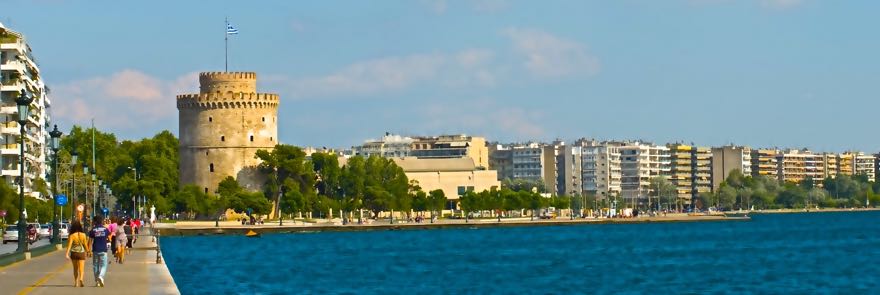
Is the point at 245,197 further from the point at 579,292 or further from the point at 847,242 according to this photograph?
the point at 579,292

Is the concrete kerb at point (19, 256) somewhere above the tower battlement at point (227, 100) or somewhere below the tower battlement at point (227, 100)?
below

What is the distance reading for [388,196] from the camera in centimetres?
12644

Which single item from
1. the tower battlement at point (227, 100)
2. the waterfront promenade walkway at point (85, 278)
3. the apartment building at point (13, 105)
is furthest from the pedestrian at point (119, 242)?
the tower battlement at point (227, 100)

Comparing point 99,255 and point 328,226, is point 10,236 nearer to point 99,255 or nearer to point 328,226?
point 99,255

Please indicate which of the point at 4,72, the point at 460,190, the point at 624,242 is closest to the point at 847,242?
the point at 624,242

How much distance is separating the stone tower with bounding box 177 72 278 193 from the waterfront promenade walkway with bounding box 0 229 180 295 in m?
74.9

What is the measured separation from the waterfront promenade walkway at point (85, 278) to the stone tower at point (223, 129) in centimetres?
7486

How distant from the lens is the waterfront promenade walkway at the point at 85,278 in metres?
25.2

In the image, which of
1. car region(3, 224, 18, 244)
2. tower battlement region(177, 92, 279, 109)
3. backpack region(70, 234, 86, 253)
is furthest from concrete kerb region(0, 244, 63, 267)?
tower battlement region(177, 92, 279, 109)

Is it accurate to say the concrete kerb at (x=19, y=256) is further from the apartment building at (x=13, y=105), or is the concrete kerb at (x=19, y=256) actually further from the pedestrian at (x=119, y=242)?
the apartment building at (x=13, y=105)

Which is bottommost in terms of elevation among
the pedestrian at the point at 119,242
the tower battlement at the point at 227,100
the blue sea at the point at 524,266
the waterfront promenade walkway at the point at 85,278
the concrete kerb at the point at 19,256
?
the blue sea at the point at 524,266

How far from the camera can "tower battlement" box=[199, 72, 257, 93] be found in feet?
373

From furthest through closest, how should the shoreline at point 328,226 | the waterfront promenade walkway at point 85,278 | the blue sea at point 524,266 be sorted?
the shoreline at point 328,226
the blue sea at point 524,266
the waterfront promenade walkway at point 85,278

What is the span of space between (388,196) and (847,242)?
4652 centimetres
